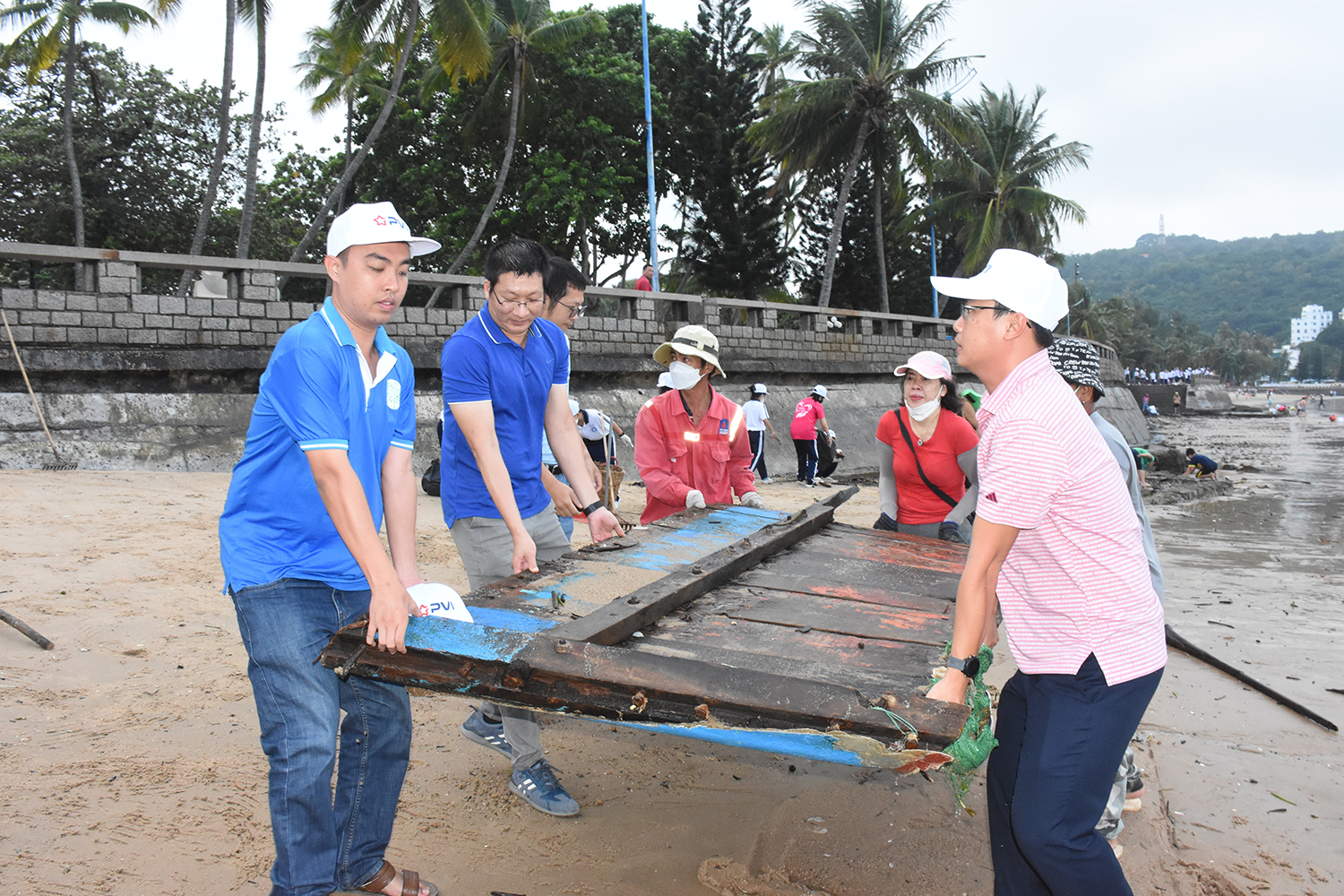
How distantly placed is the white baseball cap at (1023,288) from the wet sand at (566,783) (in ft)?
5.78

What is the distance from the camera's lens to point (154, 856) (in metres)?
2.62

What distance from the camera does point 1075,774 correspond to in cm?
184

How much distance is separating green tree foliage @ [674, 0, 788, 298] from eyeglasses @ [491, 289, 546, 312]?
20661 millimetres

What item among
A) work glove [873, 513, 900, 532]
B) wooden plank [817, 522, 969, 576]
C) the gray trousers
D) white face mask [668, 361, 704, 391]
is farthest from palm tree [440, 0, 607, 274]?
the gray trousers

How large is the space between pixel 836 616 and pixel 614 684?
41.0 inches

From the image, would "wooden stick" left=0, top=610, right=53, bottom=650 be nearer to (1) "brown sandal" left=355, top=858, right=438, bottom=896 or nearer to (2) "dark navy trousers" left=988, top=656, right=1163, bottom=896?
(1) "brown sandal" left=355, top=858, right=438, bottom=896

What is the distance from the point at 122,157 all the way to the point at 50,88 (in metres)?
2.82

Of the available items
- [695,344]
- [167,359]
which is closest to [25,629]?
[695,344]

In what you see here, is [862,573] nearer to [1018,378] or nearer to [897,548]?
[897,548]

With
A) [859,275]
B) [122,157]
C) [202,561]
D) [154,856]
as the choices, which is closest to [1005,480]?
[154,856]

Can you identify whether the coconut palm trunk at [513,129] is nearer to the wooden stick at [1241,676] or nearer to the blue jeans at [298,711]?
the wooden stick at [1241,676]

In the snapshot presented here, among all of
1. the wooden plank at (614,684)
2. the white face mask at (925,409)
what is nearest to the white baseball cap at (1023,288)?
the wooden plank at (614,684)

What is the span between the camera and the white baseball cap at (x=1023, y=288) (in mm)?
1932

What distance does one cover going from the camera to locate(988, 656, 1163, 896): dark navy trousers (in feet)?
6.02
